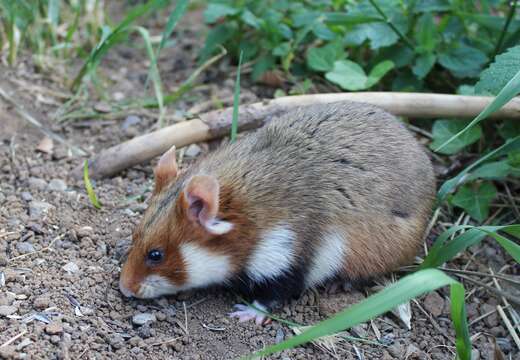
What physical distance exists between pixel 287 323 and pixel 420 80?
2558mm

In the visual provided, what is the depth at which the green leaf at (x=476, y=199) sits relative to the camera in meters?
4.69

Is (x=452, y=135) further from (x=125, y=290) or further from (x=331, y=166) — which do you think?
(x=125, y=290)

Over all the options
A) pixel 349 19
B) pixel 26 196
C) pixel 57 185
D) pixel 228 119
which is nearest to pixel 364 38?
pixel 349 19

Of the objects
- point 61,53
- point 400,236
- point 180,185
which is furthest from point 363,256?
point 61,53

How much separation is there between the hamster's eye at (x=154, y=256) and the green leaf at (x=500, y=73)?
7.07ft

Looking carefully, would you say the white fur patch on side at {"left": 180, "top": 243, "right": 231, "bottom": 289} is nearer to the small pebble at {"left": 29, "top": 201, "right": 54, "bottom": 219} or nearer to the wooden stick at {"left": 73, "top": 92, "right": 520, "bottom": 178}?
the small pebble at {"left": 29, "top": 201, "right": 54, "bottom": 219}

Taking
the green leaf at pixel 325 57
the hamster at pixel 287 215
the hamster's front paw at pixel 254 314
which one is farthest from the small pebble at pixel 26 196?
the green leaf at pixel 325 57

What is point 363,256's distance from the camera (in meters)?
4.08

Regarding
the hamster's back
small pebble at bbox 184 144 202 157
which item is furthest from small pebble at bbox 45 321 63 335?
small pebble at bbox 184 144 202 157

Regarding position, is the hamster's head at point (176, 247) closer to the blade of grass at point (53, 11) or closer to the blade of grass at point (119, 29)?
the blade of grass at point (119, 29)

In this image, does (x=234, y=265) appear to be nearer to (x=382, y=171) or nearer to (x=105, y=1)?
(x=382, y=171)

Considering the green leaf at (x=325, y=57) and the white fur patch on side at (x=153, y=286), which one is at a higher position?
the green leaf at (x=325, y=57)

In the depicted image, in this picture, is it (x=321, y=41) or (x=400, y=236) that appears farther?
(x=321, y=41)

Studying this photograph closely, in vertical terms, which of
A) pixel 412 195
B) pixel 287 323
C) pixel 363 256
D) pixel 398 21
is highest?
pixel 398 21
